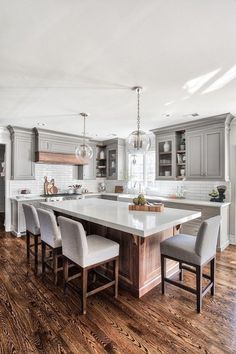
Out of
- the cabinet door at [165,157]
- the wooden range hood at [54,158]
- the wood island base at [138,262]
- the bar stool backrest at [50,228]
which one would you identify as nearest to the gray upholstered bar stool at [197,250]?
the wood island base at [138,262]

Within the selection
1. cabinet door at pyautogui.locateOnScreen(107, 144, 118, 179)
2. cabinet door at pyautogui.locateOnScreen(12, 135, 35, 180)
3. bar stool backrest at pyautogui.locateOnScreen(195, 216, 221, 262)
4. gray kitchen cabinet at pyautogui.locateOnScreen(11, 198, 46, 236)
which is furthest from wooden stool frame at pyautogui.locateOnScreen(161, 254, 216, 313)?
cabinet door at pyautogui.locateOnScreen(107, 144, 118, 179)

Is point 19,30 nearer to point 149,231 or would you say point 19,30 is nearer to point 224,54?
point 224,54

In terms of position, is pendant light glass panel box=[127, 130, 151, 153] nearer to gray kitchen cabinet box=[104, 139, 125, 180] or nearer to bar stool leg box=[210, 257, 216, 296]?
bar stool leg box=[210, 257, 216, 296]

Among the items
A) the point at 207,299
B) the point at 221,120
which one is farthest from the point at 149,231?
the point at 221,120

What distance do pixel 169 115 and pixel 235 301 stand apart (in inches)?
125

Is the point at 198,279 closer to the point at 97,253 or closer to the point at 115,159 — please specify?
the point at 97,253

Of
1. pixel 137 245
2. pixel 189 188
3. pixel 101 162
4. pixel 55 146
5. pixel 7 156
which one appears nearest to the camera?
pixel 137 245

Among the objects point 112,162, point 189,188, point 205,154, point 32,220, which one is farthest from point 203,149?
point 32,220

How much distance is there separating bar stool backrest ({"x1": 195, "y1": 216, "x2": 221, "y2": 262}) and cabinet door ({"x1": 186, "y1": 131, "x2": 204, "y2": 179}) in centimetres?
230

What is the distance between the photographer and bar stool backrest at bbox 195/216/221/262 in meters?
2.12

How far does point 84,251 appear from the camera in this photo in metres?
2.11

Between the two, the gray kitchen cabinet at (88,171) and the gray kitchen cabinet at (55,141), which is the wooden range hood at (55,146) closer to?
the gray kitchen cabinet at (55,141)

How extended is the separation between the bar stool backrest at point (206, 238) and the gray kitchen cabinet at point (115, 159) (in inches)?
177

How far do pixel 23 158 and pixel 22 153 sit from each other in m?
0.12
